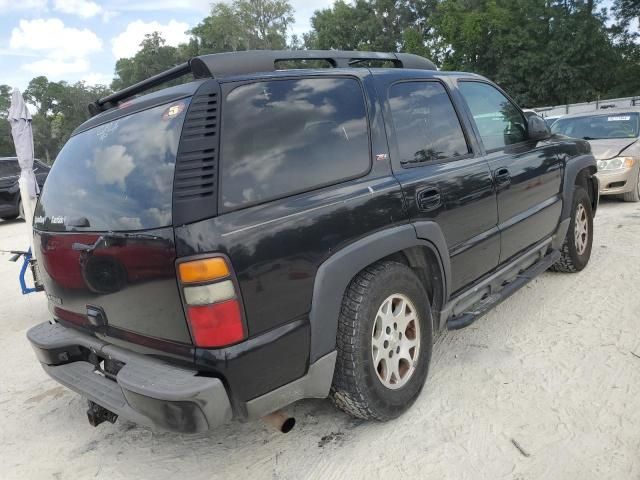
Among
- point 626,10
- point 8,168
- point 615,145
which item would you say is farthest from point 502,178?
point 626,10

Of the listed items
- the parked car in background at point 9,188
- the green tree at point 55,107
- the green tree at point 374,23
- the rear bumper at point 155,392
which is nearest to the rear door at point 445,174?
the rear bumper at point 155,392

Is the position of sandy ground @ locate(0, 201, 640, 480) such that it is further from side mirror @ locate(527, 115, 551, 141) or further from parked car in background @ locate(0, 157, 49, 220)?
parked car in background @ locate(0, 157, 49, 220)

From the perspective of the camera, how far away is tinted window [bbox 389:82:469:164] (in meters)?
2.90

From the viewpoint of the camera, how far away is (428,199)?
2820 millimetres

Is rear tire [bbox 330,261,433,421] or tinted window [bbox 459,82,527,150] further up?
tinted window [bbox 459,82,527,150]

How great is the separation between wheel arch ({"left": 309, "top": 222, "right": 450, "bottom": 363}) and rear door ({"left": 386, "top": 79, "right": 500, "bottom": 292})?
130 mm

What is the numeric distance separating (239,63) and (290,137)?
0.42 metres

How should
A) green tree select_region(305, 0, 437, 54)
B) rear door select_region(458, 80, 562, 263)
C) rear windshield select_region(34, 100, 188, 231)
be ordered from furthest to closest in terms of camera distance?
green tree select_region(305, 0, 437, 54), rear door select_region(458, 80, 562, 263), rear windshield select_region(34, 100, 188, 231)

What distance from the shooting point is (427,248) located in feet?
9.31

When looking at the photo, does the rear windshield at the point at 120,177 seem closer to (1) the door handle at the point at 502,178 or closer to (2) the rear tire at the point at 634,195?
(1) the door handle at the point at 502,178

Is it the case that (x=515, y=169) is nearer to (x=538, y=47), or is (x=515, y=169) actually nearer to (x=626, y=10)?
(x=538, y=47)

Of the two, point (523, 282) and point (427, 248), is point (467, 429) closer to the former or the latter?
point (427, 248)

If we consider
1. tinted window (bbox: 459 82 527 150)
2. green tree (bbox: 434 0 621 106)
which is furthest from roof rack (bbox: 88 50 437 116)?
green tree (bbox: 434 0 621 106)

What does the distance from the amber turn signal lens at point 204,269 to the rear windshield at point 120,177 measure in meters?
0.21
